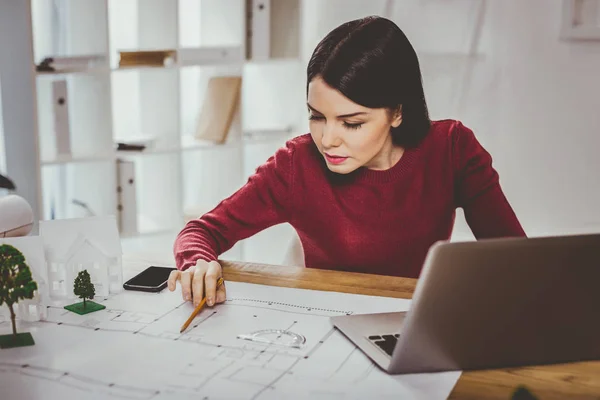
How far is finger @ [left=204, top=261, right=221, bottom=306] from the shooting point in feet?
4.20

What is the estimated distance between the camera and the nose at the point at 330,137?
58.6 inches

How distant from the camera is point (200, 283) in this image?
130 centimetres

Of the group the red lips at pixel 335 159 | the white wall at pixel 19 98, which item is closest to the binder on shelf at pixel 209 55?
the white wall at pixel 19 98

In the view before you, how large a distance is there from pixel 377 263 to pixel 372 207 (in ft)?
0.42

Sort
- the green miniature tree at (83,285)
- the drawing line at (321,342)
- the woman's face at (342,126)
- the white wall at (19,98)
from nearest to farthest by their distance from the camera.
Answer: the drawing line at (321,342)
the green miniature tree at (83,285)
the woman's face at (342,126)
the white wall at (19,98)

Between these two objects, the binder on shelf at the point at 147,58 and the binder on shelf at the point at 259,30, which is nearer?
the binder on shelf at the point at 147,58

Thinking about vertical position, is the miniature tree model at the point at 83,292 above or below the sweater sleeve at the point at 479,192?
below

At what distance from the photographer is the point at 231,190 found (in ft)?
11.1

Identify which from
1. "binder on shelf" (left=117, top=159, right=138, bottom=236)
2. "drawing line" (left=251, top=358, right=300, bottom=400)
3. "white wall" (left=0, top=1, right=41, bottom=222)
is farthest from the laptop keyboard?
"binder on shelf" (left=117, top=159, right=138, bottom=236)

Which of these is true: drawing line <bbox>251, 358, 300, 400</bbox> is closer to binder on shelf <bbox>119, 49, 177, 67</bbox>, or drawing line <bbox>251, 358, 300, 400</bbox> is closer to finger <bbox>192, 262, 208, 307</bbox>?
finger <bbox>192, 262, 208, 307</bbox>

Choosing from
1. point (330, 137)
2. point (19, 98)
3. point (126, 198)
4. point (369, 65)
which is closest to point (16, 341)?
point (330, 137)

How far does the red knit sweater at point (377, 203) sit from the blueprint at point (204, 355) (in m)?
0.38

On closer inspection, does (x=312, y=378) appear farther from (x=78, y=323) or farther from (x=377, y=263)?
(x=377, y=263)

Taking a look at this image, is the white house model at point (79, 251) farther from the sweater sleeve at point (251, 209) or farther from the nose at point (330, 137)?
the nose at point (330, 137)
